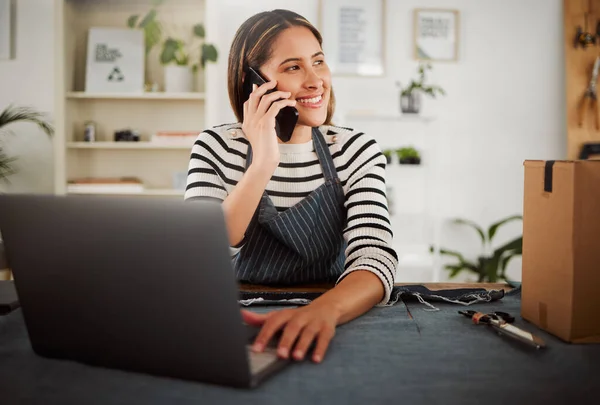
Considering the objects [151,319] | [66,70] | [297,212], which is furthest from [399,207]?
[151,319]

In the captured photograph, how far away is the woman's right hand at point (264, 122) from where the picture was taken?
1.44 meters

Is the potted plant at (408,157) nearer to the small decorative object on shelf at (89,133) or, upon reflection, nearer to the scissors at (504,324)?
the small decorative object on shelf at (89,133)

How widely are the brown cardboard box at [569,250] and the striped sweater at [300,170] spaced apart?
1.59 feet

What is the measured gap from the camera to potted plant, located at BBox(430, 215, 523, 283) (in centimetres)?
387

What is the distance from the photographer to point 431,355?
0.83 meters

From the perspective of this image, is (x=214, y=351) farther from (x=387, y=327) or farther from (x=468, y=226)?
(x=468, y=226)

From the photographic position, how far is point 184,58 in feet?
12.4

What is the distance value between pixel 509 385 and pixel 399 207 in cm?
344

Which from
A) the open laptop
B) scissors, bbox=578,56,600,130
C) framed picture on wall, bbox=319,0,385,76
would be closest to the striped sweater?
the open laptop

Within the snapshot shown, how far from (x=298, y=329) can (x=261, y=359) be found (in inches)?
3.5

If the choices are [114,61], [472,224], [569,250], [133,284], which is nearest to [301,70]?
[569,250]

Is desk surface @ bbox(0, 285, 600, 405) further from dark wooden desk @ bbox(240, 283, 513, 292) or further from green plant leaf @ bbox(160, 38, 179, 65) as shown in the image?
green plant leaf @ bbox(160, 38, 179, 65)

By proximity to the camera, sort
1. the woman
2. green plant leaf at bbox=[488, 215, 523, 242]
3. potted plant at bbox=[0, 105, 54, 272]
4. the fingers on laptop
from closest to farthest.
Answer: the fingers on laptop
the woman
potted plant at bbox=[0, 105, 54, 272]
green plant leaf at bbox=[488, 215, 523, 242]

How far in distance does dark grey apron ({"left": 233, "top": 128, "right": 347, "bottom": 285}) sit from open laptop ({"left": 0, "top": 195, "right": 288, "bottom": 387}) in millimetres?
675
